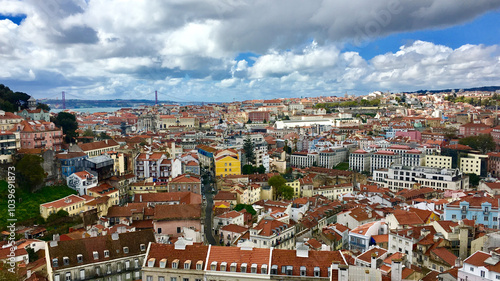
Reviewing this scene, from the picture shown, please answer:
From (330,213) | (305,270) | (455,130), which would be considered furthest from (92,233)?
(455,130)

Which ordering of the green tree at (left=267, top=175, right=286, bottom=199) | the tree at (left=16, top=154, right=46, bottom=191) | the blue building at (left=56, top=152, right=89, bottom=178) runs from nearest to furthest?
the tree at (left=16, top=154, right=46, bottom=191)
the blue building at (left=56, top=152, right=89, bottom=178)
the green tree at (left=267, top=175, right=286, bottom=199)

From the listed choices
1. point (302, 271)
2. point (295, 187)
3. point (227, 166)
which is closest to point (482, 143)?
point (295, 187)

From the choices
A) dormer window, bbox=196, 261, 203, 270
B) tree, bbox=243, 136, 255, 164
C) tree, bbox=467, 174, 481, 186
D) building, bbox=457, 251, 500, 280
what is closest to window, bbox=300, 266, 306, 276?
dormer window, bbox=196, 261, 203, 270

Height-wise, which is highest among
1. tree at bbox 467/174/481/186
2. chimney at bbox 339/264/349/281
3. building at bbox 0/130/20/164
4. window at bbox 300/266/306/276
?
building at bbox 0/130/20/164

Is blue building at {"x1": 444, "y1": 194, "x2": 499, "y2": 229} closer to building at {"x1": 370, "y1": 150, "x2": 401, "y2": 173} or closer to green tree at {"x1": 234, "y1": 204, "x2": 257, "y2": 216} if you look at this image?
green tree at {"x1": 234, "y1": 204, "x2": 257, "y2": 216}

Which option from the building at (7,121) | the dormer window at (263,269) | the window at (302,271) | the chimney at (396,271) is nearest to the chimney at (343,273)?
the chimney at (396,271)

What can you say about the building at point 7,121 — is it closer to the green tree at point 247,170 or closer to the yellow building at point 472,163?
the green tree at point 247,170
